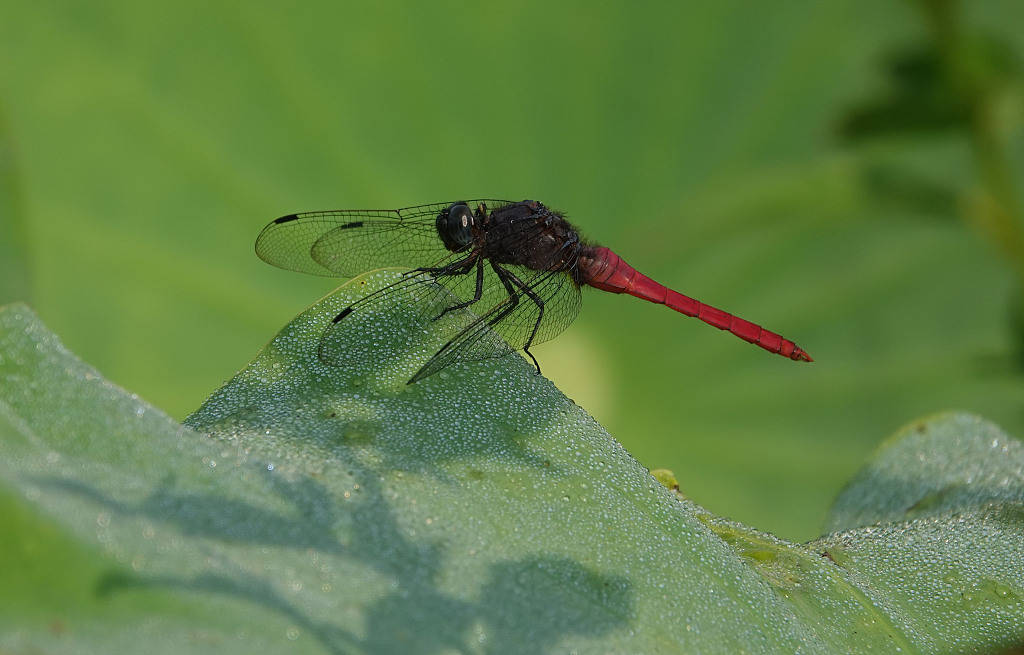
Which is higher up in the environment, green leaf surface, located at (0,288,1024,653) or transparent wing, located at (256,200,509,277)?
transparent wing, located at (256,200,509,277)

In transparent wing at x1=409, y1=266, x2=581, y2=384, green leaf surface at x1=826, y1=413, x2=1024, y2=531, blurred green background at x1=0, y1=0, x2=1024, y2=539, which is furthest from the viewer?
blurred green background at x1=0, y1=0, x2=1024, y2=539

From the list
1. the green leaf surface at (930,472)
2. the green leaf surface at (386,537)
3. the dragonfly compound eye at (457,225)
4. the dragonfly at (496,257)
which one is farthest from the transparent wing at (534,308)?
the green leaf surface at (930,472)

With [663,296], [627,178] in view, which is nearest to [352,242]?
[663,296]

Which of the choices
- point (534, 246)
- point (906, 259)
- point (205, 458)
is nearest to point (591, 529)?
point (205, 458)

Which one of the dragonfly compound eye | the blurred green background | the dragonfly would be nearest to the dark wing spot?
the dragonfly

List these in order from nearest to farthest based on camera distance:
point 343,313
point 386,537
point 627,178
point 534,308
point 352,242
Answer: point 386,537 → point 343,313 → point 534,308 → point 352,242 → point 627,178

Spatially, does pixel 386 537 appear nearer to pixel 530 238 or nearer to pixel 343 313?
pixel 343 313

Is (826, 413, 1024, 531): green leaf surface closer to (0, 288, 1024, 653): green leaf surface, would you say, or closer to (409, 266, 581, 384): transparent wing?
(0, 288, 1024, 653): green leaf surface
